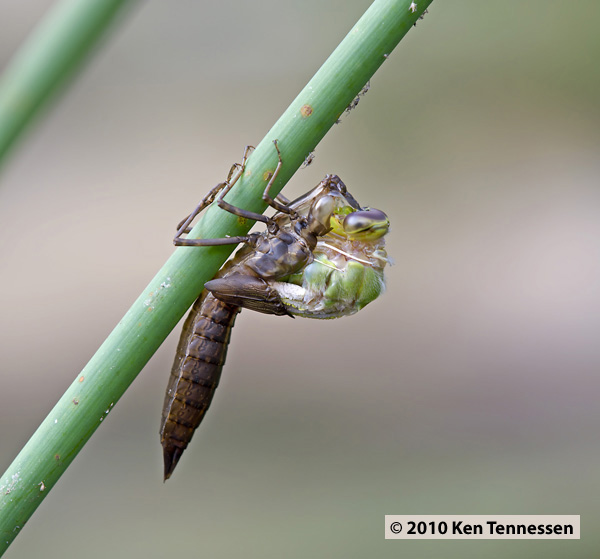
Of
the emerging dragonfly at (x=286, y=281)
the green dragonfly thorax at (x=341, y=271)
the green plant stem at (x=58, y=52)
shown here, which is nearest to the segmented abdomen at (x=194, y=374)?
the emerging dragonfly at (x=286, y=281)

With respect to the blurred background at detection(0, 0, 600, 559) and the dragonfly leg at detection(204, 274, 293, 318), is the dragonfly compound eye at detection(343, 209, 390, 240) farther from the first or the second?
the blurred background at detection(0, 0, 600, 559)

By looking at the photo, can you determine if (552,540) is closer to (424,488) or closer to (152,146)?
(424,488)

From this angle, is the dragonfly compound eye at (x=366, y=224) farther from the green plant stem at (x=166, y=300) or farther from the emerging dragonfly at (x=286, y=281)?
the green plant stem at (x=166, y=300)

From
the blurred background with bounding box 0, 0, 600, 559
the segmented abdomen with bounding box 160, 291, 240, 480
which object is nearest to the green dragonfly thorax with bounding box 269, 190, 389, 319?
the segmented abdomen with bounding box 160, 291, 240, 480

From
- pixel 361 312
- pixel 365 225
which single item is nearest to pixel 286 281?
pixel 365 225

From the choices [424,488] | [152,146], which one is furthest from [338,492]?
[152,146]

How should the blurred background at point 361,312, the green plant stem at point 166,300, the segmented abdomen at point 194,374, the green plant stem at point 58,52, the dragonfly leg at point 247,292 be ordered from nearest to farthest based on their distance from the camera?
the green plant stem at point 58,52
the green plant stem at point 166,300
the dragonfly leg at point 247,292
the segmented abdomen at point 194,374
the blurred background at point 361,312
